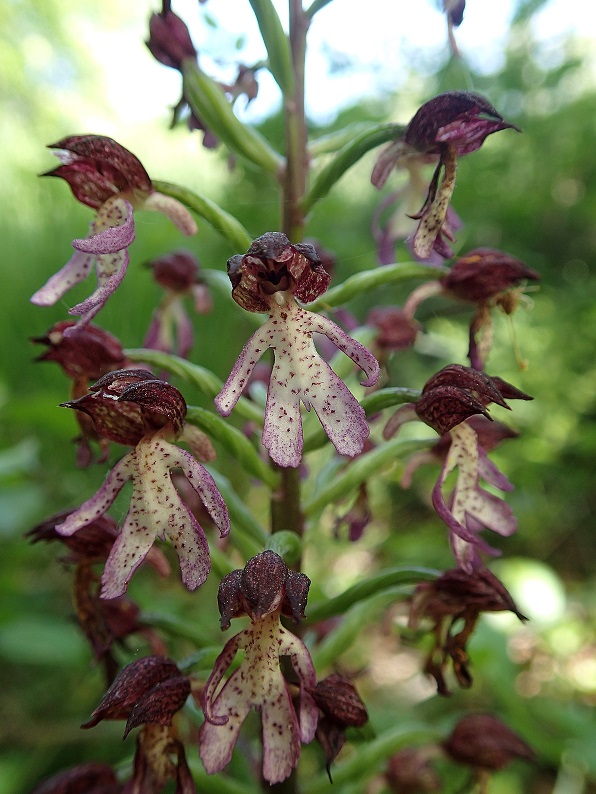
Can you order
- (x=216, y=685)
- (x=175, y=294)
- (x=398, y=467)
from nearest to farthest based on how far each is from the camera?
(x=216, y=685) → (x=175, y=294) → (x=398, y=467)

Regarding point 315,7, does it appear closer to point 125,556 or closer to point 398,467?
point 125,556

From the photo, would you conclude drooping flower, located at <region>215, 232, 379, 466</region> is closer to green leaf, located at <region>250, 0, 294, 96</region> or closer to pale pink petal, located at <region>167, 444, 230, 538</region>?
pale pink petal, located at <region>167, 444, 230, 538</region>

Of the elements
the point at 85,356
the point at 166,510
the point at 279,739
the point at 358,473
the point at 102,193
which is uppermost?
the point at 102,193

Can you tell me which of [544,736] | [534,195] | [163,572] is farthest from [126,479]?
[534,195]

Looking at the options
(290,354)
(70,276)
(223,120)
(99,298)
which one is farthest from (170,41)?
(290,354)

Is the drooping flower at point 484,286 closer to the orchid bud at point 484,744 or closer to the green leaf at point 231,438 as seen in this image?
the green leaf at point 231,438

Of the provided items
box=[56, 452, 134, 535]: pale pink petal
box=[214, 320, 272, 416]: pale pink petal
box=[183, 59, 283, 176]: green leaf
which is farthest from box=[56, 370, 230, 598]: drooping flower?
box=[183, 59, 283, 176]: green leaf

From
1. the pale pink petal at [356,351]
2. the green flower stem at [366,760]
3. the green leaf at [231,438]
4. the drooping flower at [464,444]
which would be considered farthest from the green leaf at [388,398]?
the green flower stem at [366,760]
